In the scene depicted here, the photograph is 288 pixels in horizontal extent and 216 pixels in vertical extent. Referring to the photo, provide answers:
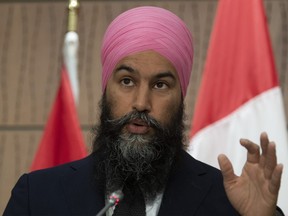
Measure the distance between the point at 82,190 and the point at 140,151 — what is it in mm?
226

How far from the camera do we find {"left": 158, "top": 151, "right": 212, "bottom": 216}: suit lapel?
2.82 metres

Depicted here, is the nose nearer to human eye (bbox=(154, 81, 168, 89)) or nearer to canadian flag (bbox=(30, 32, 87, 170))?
human eye (bbox=(154, 81, 168, 89))

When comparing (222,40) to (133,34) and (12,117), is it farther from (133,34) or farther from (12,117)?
(12,117)

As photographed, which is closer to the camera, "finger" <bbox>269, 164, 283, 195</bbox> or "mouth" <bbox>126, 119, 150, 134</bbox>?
"finger" <bbox>269, 164, 283, 195</bbox>

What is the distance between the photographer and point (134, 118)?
9.32 feet

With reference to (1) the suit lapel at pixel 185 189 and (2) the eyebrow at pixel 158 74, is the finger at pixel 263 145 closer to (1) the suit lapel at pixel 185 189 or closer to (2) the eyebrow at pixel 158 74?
(1) the suit lapel at pixel 185 189

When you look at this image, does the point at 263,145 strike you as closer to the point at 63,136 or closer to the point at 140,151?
the point at 140,151

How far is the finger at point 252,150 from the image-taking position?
2.57 m

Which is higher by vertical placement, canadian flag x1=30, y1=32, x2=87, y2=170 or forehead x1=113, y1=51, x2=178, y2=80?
forehead x1=113, y1=51, x2=178, y2=80

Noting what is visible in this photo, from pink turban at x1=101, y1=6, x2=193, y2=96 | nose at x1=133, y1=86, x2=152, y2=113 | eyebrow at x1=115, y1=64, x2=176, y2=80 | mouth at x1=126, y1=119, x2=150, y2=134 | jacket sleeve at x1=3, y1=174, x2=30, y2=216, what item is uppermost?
pink turban at x1=101, y1=6, x2=193, y2=96

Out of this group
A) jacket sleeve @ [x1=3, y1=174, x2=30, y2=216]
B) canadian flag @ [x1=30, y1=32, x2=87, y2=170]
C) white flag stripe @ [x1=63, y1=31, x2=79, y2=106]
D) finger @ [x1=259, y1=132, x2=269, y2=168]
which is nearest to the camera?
finger @ [x1=259, y1=132, x2=269, y2=168]

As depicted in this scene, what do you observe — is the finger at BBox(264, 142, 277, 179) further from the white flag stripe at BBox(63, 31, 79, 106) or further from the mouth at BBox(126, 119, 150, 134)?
the white flag stripe at BBox(63, 31, 79, 106)

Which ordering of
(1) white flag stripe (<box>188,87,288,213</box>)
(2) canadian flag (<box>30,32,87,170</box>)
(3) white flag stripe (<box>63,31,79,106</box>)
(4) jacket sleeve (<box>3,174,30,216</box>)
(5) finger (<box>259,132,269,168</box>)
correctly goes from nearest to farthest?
(5) finger (<box>259,132,269,168</box>)
(4) jacket sleeve (<box>3,174,30,216</box>)
(1) white flag stripe (<box>188,87,288,213</box>)
(2) canadian flag (<box>30,32,87,170</box>)
(3) white flag stripe (<box>63,31,79,106</box>)

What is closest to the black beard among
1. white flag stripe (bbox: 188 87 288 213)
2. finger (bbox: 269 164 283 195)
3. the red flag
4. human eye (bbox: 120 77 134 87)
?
human eye (bbox: 120 77 134 87)
